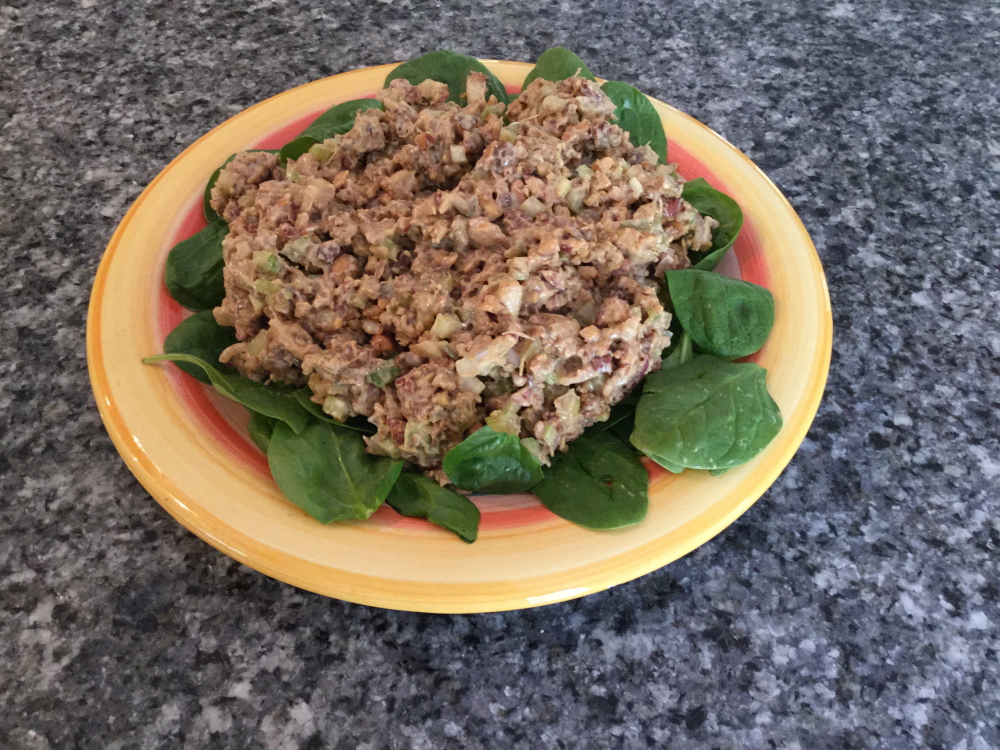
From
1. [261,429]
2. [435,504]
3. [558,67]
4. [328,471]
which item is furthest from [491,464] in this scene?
[558,67]

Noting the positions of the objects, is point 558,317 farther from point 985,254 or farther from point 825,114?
point 825,114

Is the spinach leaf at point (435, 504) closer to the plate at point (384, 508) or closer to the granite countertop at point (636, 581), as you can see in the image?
the plate at point (384, 508)

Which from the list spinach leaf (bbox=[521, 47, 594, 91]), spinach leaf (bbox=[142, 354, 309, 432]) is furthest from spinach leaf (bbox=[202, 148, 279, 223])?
spinach leaf (bbox=[521, 47, 594, 91])

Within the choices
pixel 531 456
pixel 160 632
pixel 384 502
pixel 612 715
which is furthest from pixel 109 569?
pixel 612 715

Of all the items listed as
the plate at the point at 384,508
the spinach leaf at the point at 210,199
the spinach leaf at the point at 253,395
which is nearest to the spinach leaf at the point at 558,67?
the plate at the point at 384,508

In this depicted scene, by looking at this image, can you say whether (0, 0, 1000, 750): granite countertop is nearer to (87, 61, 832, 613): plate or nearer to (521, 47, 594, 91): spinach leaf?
(87, 61, 832, 613): plate

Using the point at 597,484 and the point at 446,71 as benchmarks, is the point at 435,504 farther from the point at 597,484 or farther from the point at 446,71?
the point at 446,71
